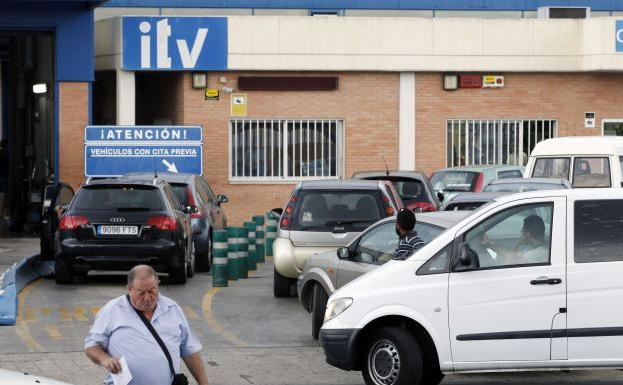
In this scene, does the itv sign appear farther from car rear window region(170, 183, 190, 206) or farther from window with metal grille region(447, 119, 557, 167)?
car rear window region(170, 183, 190, 206)

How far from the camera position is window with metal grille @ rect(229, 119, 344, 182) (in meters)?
32.5

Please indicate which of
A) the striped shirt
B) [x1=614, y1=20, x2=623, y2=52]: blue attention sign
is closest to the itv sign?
[x1=614, y1=20, x2=623, y2=52]: blue attention sign

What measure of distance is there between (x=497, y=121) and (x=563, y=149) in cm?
964

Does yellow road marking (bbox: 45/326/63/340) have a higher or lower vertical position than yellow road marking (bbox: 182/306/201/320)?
higher

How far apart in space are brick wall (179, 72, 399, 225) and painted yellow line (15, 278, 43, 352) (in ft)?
39.8

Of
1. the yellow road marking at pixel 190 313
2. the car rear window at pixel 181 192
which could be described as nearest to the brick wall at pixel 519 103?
the car rear window at pixel 181 192

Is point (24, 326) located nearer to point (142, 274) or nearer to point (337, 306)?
point (337, 306)

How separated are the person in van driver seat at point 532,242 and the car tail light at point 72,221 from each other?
31.4 feet

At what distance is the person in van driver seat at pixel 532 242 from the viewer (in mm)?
11031

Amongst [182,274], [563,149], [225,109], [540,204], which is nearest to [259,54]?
[225,109]

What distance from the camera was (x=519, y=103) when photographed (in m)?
33.2

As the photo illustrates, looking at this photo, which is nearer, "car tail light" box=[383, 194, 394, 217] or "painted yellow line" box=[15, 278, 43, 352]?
"painted yellow line" box=[15, 278, 43, 352]

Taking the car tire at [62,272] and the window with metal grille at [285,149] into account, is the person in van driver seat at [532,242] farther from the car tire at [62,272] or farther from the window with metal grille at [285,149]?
the window with metal grille at [285,149]

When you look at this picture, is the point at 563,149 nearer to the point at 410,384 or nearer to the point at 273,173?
the point at 273,173
